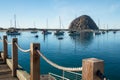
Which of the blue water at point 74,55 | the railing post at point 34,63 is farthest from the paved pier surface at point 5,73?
the railing post at point 34,63

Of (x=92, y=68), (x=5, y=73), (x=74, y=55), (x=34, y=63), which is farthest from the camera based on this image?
(x=74, y=55)

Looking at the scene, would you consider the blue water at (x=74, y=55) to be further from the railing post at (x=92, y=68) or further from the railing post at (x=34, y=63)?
the railing post at (x=92, y=68)

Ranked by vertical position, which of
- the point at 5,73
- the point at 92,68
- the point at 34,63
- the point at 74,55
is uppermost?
the point at 92,68

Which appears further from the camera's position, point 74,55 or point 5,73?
point 74,55

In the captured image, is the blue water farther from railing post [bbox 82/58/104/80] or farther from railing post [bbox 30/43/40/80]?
railing post [bbox 82/58/104/80]

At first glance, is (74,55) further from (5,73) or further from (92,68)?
(92,68)

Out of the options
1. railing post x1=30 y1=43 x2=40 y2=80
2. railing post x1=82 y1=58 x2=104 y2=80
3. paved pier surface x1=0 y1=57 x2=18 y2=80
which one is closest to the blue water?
paved pier surface x1=0 y1=57 x2=18 y2=80

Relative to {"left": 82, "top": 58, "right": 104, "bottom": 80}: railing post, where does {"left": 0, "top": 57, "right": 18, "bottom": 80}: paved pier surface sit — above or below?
below

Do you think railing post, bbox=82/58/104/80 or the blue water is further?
the blue water

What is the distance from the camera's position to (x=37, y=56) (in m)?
5.81

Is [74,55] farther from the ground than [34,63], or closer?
closer

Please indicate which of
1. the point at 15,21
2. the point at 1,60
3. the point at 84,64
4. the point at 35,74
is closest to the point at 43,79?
the point at 1,60

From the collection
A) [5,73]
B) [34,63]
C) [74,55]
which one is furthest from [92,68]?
[74,55]

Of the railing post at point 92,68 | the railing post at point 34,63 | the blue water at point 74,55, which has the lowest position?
the blue water at point 74,55
